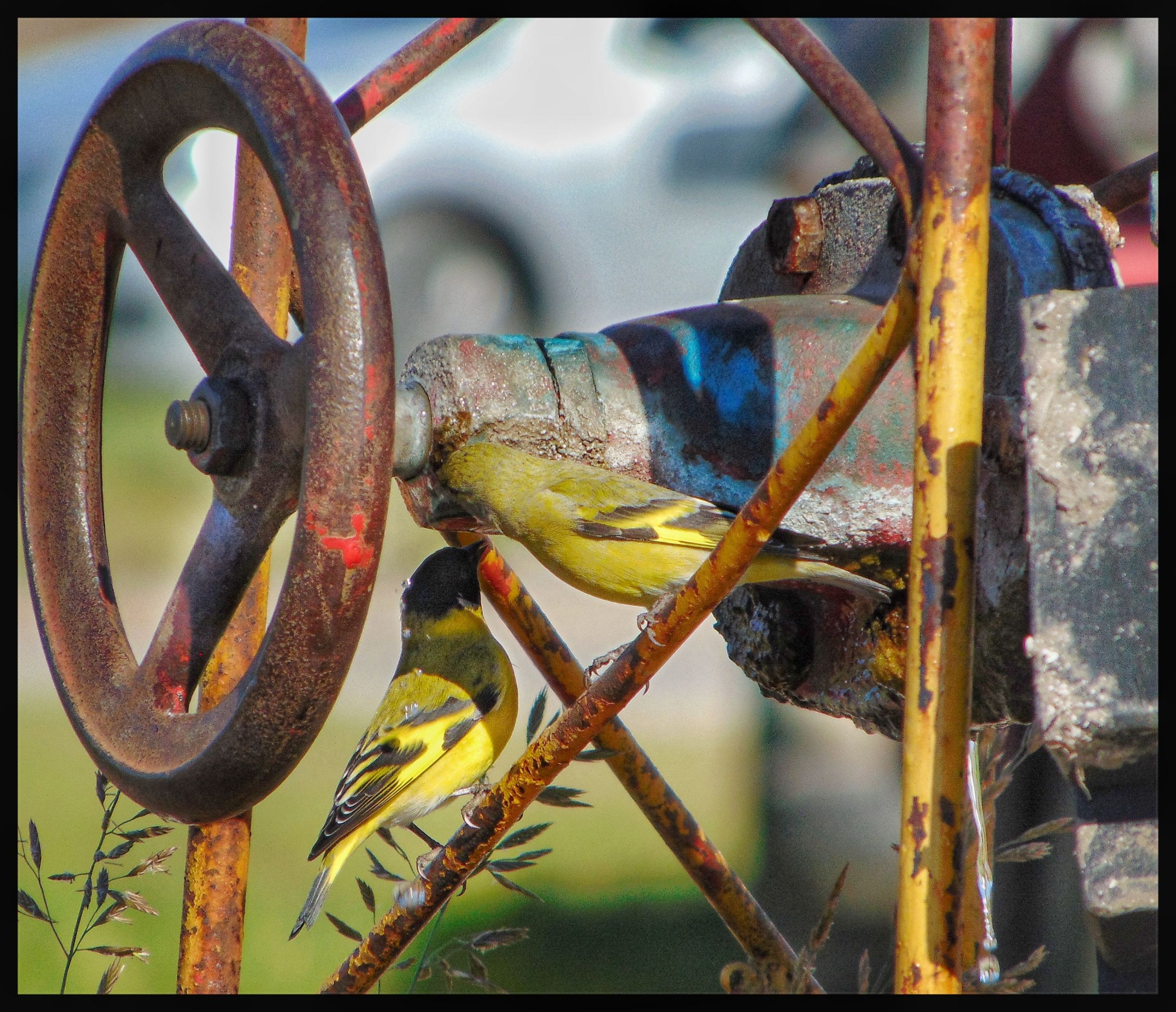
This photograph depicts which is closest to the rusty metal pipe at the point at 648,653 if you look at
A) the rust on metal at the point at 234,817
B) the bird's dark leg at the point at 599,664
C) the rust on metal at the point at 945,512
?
the rust on metal at the point at 945,512

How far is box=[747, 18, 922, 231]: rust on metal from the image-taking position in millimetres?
1188

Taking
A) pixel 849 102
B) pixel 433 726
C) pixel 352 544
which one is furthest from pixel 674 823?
pixel 849 102

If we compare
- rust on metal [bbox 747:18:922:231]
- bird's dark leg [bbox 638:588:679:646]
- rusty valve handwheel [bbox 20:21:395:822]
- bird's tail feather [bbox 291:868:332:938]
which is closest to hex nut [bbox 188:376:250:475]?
rusty valve handwheel [bbox 20:21:395:822]

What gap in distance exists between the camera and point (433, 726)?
8.36 ft

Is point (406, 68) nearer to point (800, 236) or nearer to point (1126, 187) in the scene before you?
point (800, 236)

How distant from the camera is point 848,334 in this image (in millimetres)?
1843

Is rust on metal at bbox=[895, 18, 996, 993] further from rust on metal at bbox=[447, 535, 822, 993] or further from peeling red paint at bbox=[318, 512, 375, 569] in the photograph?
rust on metal at bbox=[447, 535, 822, 993]

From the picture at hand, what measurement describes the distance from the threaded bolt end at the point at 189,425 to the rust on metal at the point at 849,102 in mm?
797

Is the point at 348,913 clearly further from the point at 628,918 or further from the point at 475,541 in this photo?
the point at 475,541

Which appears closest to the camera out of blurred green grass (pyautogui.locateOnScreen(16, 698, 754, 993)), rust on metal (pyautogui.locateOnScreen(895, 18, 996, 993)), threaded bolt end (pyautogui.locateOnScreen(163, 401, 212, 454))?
rust on metal (pyautogui.locateOnScreen(895, 18, 996, 993))

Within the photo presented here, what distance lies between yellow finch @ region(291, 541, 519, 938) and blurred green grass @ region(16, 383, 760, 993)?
197 cm

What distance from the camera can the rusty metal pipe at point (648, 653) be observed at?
3.80 feet

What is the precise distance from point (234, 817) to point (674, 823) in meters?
0.70
